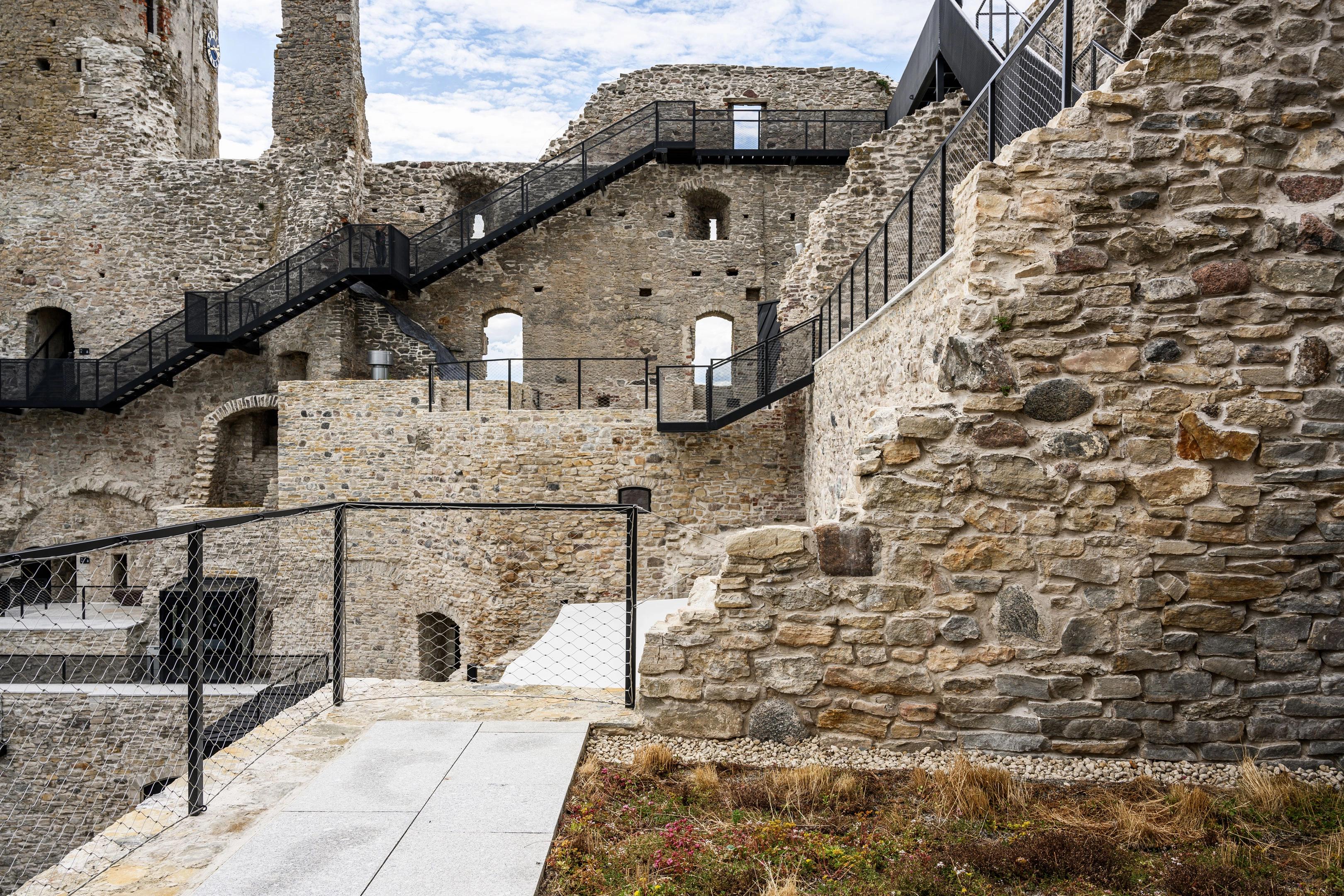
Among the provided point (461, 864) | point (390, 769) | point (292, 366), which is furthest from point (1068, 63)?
point (292, 366)

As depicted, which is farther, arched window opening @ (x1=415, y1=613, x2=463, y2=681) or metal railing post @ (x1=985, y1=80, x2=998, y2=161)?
arched window opening @ (x1=415, y1=613, x2=463, y2=681)

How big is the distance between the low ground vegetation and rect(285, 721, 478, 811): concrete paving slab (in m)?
0.64

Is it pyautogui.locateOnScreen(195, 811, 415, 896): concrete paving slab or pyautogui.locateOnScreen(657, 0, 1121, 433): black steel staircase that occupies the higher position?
pyautogui.locateOnScreen(657, 0, 1121, 433): black steel staircase

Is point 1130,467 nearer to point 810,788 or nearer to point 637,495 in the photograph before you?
point 810,788

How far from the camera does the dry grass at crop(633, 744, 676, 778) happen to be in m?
3.78

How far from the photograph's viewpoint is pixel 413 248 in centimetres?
1770

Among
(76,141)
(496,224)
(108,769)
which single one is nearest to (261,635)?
(108,769)

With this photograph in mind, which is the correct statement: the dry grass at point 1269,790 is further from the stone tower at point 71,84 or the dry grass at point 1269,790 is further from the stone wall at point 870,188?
the stone tower at point 71,84

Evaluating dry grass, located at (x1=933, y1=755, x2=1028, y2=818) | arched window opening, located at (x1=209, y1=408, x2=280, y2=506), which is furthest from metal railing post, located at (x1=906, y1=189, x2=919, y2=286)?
arched window opening, located at (x1=209, y1=408, x2=280, y2=506)

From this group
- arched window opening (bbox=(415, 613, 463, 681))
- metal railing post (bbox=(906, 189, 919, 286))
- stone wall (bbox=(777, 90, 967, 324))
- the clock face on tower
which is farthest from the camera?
the clock face on tower

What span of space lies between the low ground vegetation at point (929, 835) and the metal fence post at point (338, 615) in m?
1.63

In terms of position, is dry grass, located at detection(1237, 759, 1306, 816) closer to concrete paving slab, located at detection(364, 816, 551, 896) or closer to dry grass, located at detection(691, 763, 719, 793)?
dry grass, located at detection(691, 763, 719, 793)

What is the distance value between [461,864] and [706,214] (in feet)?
59.4

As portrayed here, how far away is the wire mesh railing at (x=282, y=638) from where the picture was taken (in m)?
11.0
